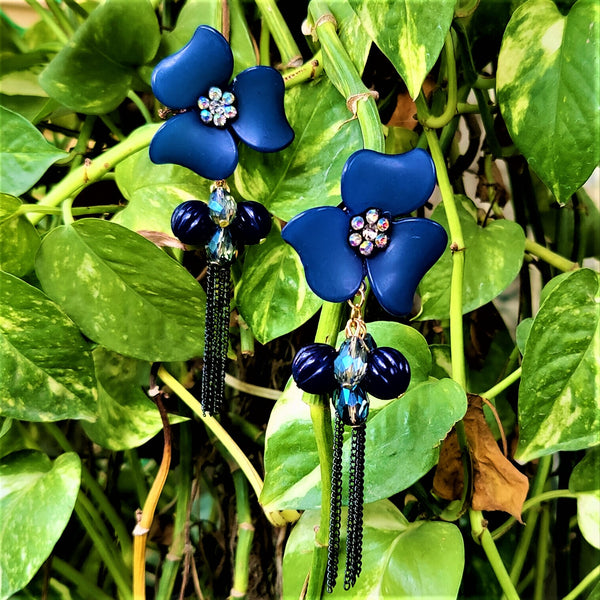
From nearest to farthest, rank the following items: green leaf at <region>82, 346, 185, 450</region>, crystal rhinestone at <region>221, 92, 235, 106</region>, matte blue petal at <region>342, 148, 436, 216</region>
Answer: matte blue petal at <region>342, 148, 436, 216</region>
crystal rhinestone at <region>221, 92, 235, 106</region>
green leaf at <region>82, 346, 185, 450</region>

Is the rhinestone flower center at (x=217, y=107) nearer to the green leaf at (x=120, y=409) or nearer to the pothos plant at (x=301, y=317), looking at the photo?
the pothos plant at (x=301, y=317)

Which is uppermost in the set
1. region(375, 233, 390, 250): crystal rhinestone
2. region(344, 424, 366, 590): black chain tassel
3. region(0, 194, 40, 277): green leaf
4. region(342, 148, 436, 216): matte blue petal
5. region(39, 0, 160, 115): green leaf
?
region(39, 0, 160, 115): green leaf

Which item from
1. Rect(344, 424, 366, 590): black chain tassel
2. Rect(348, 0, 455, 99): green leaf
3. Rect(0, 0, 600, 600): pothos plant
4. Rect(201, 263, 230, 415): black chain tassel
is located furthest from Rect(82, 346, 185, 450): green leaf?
Rect(348, 0, 455, 99): green leaf

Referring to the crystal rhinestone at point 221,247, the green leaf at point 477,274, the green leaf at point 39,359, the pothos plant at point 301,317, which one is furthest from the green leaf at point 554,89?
the green leaf at point 39,359

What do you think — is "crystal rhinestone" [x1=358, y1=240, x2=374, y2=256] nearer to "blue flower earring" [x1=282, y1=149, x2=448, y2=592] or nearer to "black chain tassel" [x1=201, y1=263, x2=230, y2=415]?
"blue flower earring" [x1=282, y1=149, x2=448, y2=592]

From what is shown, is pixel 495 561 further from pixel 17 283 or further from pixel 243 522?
pixel 17 283

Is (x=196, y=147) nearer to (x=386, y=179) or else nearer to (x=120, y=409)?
(x=386, y=179)
